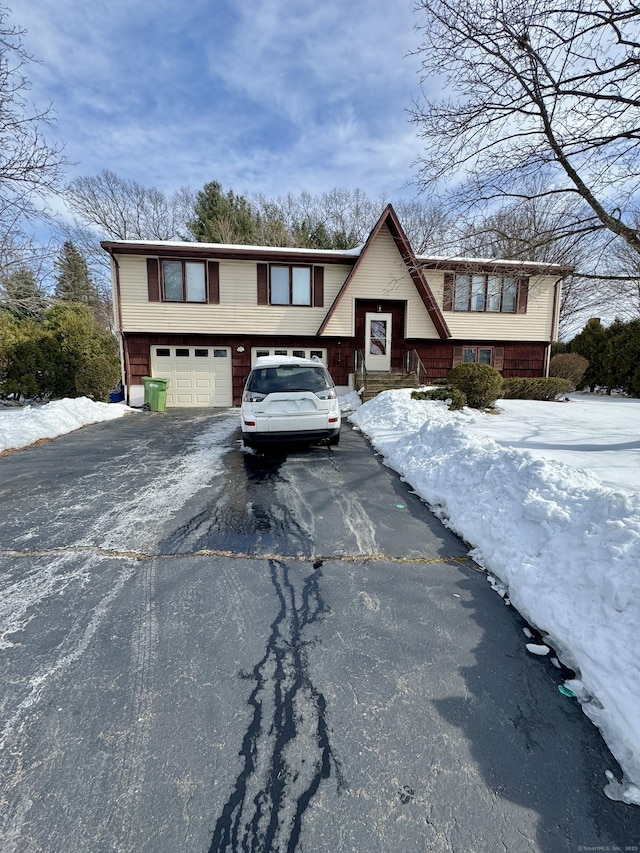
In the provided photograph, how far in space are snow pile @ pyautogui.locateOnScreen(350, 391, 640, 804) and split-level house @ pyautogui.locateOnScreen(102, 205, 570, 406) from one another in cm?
1077

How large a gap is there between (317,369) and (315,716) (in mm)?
5796

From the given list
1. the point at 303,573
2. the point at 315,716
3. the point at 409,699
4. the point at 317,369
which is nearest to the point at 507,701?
the point at 409,699

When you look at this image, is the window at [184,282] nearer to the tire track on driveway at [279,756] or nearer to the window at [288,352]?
the window at [288,352]

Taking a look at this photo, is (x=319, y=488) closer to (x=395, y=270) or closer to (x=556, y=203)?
(x=556, y=203)

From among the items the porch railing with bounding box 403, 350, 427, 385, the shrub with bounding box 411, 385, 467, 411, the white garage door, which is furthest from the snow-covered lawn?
the porch railing with bounding box 403, 350, 427, 385

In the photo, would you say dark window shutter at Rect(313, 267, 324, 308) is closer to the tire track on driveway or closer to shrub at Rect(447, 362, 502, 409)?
shrub at Rect(447, 362, 502, 409)

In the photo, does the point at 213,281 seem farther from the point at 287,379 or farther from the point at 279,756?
the point at 279,756

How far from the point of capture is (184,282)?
49.2 feet

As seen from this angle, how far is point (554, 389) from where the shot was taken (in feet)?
48.0

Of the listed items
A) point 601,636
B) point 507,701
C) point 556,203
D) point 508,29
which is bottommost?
point 507,701

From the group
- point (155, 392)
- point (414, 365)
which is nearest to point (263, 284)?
point (155, 392)

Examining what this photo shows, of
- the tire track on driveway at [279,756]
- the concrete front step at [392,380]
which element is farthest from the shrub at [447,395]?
the tire track on driveway at [279,756]

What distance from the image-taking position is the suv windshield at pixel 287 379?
22.8 feet

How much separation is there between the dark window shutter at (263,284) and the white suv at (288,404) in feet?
29.8
